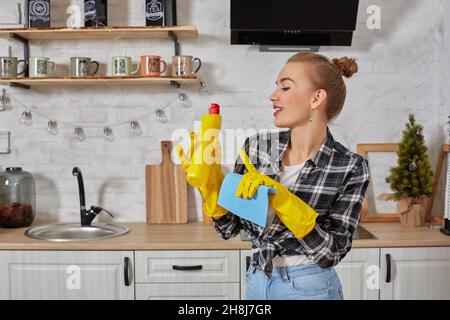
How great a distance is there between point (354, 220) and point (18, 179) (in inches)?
74.2

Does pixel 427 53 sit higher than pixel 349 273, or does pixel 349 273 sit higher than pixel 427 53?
pixel 427 53

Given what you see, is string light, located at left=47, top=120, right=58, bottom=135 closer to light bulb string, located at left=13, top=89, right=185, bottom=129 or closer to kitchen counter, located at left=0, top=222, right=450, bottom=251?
light bulb string, located at left=13, top=89, right=185, bottom=129

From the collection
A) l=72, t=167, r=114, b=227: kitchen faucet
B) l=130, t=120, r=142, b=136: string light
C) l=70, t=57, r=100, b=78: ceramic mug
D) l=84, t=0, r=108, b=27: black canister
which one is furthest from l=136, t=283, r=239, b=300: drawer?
l=84, t=0, r=108, b=27: black canister

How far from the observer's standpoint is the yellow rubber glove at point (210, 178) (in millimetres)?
1363

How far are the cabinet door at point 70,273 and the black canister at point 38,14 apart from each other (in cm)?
110

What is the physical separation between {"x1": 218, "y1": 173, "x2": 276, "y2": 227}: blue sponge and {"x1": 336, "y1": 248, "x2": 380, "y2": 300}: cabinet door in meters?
1.19

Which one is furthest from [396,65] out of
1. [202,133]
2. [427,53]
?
[202,133]

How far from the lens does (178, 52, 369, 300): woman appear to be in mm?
1425

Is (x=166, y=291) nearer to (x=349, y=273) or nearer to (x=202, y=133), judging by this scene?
(x=349, y=273)

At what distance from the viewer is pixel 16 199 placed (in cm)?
274

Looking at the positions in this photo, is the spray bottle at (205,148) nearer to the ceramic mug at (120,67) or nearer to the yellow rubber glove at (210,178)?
the yellow rubber glove at (210,178)

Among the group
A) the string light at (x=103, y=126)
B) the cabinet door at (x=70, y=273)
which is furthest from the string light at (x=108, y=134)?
the cabinet door at (x=70, y=273)

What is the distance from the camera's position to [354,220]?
1.42 meters

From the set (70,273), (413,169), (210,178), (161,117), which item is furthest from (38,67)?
(413,169)
